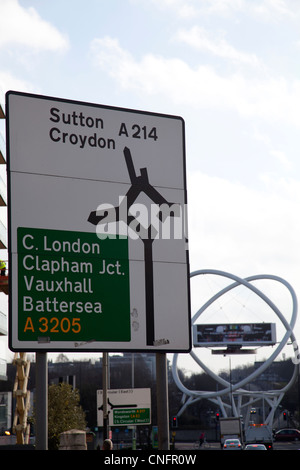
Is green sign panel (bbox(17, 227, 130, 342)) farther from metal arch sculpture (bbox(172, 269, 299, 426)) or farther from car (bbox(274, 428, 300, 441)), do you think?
metal arch sculpture (bbox(172, 269, 299, 426))

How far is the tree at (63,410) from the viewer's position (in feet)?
176

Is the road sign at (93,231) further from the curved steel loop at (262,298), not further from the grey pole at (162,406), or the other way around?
the curved steel loop at (262,298)

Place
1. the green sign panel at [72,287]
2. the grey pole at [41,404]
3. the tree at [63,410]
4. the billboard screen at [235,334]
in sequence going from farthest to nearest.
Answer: the billboard screen at [235,334], the tree at [63,410], the green sign panel at [72,287], the grey pole at [41,404]

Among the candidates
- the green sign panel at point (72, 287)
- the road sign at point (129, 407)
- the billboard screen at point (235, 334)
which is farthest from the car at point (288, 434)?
the green sign panel at point (72, 287)

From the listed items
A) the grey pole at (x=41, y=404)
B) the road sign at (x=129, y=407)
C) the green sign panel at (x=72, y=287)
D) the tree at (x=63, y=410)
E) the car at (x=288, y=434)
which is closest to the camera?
the grey pole at (x=41, y=404)

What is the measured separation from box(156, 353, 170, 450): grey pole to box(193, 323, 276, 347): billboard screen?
143343mm

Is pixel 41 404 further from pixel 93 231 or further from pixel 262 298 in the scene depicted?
pixel 262 298

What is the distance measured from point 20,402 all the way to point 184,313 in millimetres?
53845

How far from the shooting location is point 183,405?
150m

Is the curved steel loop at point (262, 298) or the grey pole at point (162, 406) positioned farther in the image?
the curved steel loop at point (262, 298)

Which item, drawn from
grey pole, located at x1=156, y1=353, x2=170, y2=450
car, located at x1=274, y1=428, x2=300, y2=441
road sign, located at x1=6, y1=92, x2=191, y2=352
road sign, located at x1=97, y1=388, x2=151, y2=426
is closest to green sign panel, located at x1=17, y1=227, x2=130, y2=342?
road sign, located at x1=6, y1=92, x2=191, y2=352

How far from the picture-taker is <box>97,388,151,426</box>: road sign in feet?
98.5

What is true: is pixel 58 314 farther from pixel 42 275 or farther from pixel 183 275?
pixel 183 275

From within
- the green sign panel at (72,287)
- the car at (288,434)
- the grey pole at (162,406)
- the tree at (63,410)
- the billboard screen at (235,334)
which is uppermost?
the billboard screen at (235,334)
